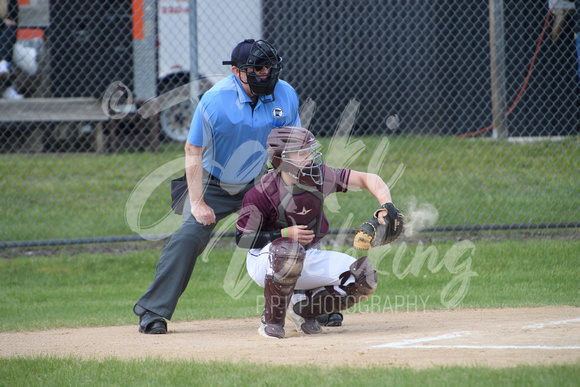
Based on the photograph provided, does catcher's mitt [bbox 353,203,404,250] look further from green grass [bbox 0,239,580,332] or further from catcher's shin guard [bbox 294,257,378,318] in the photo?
green grass [bbox 0,239,580,332]

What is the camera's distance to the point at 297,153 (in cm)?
388

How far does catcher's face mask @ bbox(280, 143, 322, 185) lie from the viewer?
388 centimetres

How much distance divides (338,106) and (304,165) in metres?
6.09

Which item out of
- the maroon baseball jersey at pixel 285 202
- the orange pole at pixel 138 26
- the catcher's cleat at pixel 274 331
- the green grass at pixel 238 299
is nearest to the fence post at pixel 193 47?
the orange pole at pixel 138 26

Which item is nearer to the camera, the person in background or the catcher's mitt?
the catcher's mitt

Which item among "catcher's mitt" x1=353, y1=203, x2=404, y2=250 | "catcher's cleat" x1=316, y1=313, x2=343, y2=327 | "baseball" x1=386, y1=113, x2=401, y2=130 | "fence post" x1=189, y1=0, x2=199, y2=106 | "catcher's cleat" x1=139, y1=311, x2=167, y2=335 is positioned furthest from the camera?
"baseball" x1=386, y1=113, x2=401, y2=130

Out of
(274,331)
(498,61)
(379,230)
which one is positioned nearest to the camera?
(379,230)

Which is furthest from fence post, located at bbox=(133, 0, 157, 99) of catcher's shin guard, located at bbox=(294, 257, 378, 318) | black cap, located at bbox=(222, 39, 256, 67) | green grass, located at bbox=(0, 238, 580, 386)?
catcher's shin guard, located at bbox=(294, 257, 378, 318)

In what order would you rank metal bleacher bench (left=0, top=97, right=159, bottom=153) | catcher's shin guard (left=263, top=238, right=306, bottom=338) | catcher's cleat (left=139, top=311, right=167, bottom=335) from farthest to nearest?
metal bleacher bench (left=0, top=97, right=159, bottom=153) → catcher's cleat (left=139, top=311, right=167, bottom=335) → catcher's shin guard (left=263, top=238, right=306, bottom=338)

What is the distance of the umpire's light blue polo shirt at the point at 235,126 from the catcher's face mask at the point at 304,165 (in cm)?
66

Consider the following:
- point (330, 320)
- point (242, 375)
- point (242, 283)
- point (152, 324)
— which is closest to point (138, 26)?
point (242, 283)

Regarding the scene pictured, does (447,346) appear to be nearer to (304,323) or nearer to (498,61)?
(304,323)

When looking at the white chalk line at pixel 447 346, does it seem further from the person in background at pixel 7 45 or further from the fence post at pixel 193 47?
the person in background at pixel 7 45

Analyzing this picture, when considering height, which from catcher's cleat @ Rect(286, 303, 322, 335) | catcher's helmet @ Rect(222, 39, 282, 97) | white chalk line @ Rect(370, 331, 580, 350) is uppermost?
catcher's helmet @ Rect(222, 39, 282, 97)
